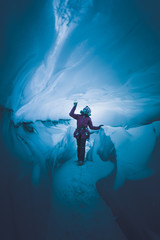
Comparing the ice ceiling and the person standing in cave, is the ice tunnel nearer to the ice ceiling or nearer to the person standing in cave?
the ice ceiling

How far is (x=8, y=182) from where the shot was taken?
99 centimetres

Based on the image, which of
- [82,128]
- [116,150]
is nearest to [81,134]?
[82,128]

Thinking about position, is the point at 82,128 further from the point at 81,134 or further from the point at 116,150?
the point at 116,150

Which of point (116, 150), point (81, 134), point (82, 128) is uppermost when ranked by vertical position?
point (82, 128)

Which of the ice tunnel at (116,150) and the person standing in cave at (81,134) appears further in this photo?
the person standing in cave at (81,134)

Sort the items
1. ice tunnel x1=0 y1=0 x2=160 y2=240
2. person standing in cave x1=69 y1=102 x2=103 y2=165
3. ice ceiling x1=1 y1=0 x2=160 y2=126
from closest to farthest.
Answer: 1. ice tunnel x1=0 y1=0 x2=160 y2=240
2. ice ceiling x1=1 y1=0 x2=160 y2=126
3. person standing in cave x1=69 y1=102 x2=103 y2=165

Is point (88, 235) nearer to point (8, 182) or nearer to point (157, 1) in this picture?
point (8, 182)

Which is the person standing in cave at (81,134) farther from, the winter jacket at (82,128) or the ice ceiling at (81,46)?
the ice ceiling at (81,46)

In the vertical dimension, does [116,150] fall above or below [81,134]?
below

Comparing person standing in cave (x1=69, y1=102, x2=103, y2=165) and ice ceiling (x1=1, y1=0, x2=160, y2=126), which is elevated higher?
ice ceiling (x1=1, y1=0, x2=160, y2=126)

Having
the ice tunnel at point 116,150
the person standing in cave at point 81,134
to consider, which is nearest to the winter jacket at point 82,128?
the person standing in cave at point 81,134

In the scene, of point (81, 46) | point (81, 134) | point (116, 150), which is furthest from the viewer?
point (81, 134)

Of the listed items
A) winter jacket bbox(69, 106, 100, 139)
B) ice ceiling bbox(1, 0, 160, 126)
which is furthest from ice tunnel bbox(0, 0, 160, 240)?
winter jacket bbox(69, 106, 100, 139)

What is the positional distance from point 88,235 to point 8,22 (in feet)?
7.73
